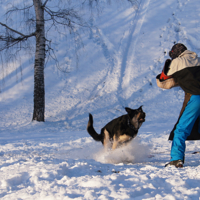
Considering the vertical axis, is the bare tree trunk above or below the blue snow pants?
above

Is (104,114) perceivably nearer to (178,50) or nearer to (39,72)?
(39,72)

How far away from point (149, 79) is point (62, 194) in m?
9.62

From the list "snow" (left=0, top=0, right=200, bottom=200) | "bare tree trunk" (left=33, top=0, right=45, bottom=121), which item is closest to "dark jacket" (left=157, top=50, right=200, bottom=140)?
"snow" (left=0, top=0, right=200, bottom=200)

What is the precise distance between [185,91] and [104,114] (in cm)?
571

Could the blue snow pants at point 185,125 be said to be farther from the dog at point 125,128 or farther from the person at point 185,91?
the dog at point 125,128

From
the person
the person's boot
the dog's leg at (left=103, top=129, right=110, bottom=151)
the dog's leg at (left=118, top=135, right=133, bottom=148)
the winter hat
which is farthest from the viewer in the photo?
the dog's leg at (left=103, top=129, right=110, bottom=151)

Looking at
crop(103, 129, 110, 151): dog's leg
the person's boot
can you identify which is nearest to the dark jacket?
the person's boot

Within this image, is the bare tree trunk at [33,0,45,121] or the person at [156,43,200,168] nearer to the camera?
the person at [156,43,200,168]

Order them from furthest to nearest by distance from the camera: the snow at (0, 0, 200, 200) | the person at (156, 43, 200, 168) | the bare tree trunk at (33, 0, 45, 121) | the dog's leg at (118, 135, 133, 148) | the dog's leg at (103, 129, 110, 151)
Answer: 1. the bare tree trunk at (33, 0, 45, 121)
2. the dog's leg at (103, 129, 110, 151)
3. the dog's leg at (118, 135, 133, 148)
4. the person at (156, 43, 200, 168)
5. the snow at (0, 0, 200, 200)

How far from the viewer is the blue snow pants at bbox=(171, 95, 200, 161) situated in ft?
8.85

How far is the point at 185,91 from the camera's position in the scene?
280 cm

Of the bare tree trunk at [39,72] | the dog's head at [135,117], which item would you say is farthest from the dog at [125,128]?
the bare tree trunk at [39,72]

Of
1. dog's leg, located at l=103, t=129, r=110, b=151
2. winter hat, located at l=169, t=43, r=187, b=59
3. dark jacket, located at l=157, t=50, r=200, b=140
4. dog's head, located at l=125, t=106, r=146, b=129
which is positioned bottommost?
dog's leg, located at l=103, t=129, r=110, b=151

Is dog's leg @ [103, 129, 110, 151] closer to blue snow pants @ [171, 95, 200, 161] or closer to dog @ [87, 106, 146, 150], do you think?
dog @ [87, 106, 146, 150]
